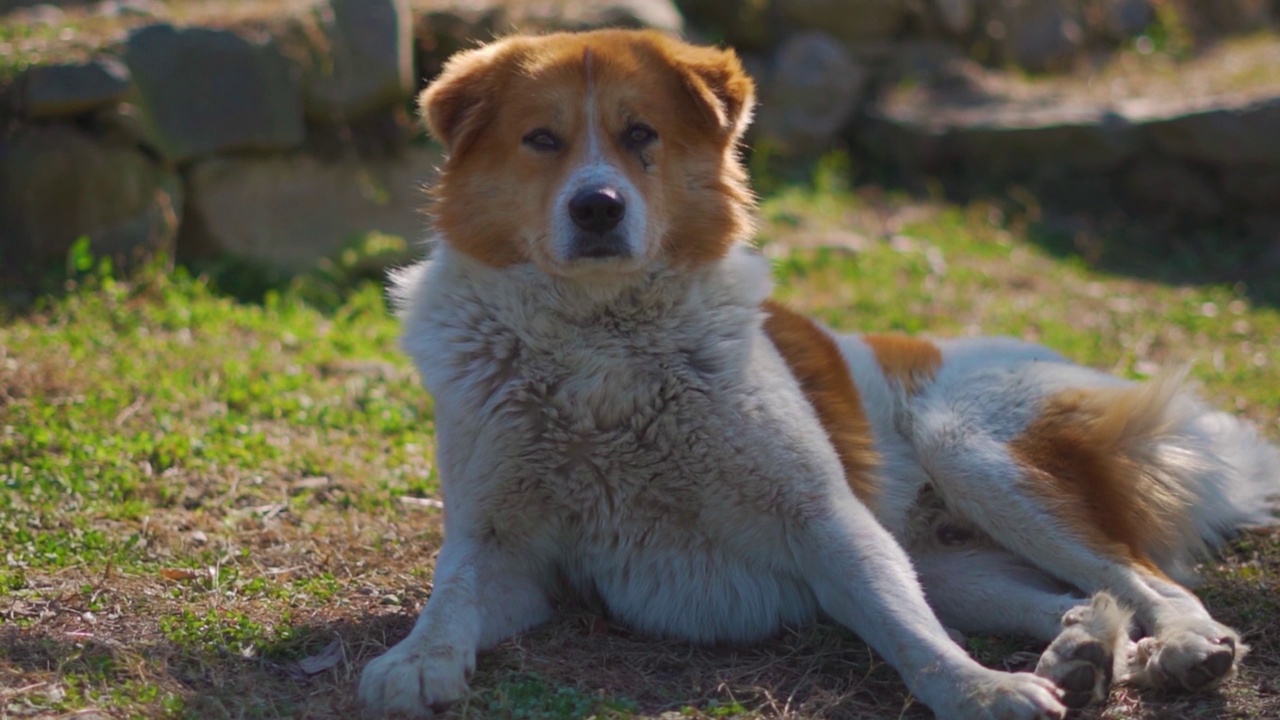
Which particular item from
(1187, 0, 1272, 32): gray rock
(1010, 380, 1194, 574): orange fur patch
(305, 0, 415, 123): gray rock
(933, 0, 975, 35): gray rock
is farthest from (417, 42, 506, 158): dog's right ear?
(1187, 0, 1272, 32): gray rock

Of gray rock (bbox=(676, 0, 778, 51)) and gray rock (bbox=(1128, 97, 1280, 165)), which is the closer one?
gray rock (bbox=(1128, 97, 1280, 165))

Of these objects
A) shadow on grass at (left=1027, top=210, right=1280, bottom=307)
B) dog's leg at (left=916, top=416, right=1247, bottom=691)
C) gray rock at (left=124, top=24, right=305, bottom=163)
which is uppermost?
gray rock at (left=124, top=24, right=305, bottom=163)

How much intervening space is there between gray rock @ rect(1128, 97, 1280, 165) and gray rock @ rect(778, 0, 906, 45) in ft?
7.80

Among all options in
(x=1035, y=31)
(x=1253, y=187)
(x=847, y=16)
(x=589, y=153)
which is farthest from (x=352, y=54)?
(x=1035, y=31)

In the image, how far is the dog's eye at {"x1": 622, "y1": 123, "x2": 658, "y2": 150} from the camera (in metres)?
3.84

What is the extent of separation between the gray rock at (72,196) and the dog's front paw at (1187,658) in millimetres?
5591

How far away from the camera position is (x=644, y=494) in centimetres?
364

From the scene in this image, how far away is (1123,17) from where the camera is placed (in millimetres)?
11438

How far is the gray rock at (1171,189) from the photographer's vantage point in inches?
347

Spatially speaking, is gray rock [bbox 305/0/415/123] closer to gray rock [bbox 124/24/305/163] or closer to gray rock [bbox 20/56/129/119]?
gray rock [bbox 124/24/305/163]

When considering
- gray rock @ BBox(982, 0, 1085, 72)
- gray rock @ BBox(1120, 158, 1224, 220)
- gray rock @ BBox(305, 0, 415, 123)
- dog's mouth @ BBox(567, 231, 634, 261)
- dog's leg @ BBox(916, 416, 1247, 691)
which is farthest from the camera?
gray rock @ BBox(982, 0, 1085, 72)

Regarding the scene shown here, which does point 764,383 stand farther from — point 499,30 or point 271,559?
point 499,30

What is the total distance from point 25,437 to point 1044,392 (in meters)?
3.89

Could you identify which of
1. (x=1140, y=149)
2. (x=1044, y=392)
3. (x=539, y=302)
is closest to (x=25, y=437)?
(x=539, y=302)
